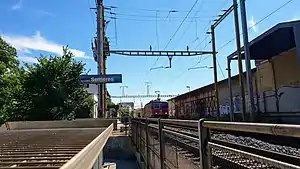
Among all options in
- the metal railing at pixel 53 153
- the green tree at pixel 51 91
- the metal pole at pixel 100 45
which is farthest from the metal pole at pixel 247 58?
the metal pole at pixel 100 45

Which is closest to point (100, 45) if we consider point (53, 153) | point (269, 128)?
point (53, 153)

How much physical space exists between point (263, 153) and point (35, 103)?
19.4m

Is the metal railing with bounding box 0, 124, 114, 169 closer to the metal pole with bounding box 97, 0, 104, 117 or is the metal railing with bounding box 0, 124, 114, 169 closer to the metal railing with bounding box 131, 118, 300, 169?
the metal railing with bounding box 131, 118, 300, 169

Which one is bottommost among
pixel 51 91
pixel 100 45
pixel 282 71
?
pixel 51 91

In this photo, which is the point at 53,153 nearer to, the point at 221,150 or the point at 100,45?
the point at 221,150

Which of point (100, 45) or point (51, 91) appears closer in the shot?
point (51, 91)

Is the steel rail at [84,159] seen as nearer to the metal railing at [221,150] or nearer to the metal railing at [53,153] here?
the metal railing at [53,153]

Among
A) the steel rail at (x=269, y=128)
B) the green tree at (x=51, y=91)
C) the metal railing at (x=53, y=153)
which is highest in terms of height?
the green tree at (x=51, y=91)

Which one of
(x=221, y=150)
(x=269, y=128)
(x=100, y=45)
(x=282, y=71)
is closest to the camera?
(x=269, y=128)

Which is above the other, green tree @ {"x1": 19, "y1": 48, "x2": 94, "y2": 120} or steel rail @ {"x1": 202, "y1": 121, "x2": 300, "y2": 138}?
green tree @ {"x1": 19, "y1": 48, "x2": 94, "y2": 120}

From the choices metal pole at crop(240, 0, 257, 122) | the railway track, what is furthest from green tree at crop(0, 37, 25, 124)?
the railway track

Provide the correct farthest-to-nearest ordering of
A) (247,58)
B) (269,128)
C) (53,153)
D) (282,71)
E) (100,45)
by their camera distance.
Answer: (100,45) < (282,71) < (247,58) < (53,153) < (269,128)

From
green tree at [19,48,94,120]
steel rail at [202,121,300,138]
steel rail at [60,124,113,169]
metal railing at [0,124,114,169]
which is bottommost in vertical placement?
metal railing at [0,124,114,169]

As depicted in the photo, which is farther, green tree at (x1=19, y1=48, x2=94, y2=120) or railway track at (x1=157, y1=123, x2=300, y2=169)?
green tree at (x1=19, y1=48, x2=94, y2=120)
